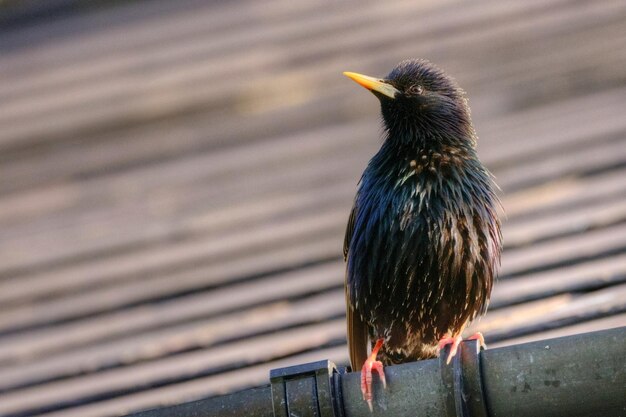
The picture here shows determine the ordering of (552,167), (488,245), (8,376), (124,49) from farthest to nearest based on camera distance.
Result: 1. (124,49)
2. (552,167)
3. (8,376)
4. (488,245)

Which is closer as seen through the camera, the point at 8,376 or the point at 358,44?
the point at 8,376

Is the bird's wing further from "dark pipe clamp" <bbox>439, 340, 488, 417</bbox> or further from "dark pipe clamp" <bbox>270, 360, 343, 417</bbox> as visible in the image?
"dark pipe clamp" <bbox>439, 340, 488, 417</bbox>

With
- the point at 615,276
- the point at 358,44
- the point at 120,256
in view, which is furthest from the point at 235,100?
the point at 615,276

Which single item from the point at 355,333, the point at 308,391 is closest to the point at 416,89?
the point at 355,333

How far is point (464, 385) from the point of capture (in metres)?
2.78

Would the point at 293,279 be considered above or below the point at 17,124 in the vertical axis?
below

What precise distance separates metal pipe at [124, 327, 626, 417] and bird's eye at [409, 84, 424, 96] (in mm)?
1855

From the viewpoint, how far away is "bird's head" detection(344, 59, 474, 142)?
4.41 metres

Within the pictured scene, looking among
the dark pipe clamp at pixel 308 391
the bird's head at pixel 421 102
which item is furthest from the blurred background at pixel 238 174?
the dark pipe clamp at pixel 308 391

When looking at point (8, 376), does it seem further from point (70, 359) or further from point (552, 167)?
point (552, 167)

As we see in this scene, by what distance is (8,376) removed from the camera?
17.5 feet

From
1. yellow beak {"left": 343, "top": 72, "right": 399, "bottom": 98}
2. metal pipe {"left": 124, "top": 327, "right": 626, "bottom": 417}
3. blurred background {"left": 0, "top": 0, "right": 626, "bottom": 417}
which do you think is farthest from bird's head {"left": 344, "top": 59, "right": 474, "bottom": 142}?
metal pipe {"left": 124, "top": 327, "right": 626, "bottom": 417}

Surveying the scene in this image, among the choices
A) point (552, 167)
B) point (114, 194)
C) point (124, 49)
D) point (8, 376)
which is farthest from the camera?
point (124, 49)

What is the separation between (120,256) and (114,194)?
0.51 metres
